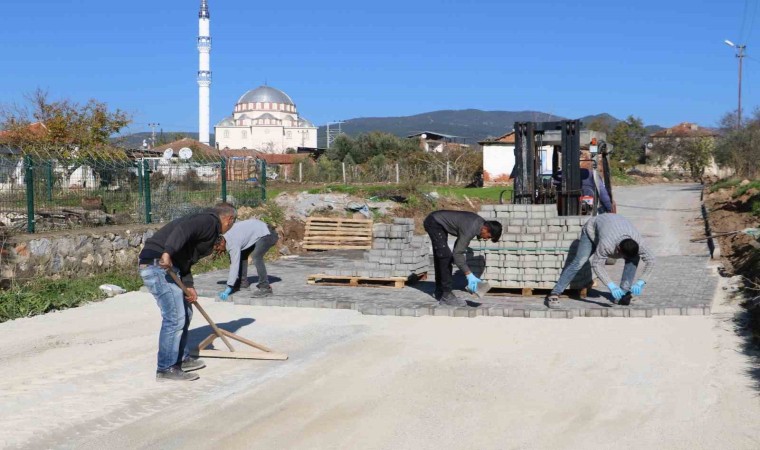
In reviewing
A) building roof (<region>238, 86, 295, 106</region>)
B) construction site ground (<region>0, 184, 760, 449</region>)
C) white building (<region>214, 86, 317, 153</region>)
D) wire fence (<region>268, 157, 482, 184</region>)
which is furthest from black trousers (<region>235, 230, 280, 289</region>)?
building roof (<region>238, 86, 295, 106</region>)

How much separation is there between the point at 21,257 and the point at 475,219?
760cm

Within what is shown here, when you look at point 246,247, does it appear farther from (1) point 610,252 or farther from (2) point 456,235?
(1) point 610,252

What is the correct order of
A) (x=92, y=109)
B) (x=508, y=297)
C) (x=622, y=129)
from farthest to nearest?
(x=622, y=129), (x=92, y=109), (x=508, y=297)

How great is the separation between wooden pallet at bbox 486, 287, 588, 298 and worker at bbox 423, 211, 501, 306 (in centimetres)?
114

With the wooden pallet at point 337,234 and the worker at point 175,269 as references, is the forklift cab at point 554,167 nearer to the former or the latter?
the wooden pallet at point 337,234

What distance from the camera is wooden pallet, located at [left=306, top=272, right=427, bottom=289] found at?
13344 millimetres

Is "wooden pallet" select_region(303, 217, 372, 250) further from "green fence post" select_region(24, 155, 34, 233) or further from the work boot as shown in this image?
the work boot

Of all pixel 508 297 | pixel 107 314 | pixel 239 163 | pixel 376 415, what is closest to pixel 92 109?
pixel 239 163

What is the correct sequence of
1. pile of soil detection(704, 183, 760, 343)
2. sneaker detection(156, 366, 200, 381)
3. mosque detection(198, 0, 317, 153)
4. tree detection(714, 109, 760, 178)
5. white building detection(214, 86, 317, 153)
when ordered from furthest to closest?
1. white building detection(214, 86, 317, 153)
2. mosque detection(198, 0, 317, 153)
3. tree detection(714, 109, 760, 178)
4. pile of soil detection(704, 183, 760, 343)
5. sneaker detection(156, 366, 200, 381)

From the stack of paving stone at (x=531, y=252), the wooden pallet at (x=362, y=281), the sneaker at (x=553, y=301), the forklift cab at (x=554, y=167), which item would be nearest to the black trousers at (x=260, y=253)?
the wooden pallet at (x=362, y=281)

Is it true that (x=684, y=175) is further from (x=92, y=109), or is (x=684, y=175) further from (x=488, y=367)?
(x=488, y=367)

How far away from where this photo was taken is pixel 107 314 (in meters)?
11.4

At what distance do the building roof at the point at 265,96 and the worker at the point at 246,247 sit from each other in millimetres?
116986

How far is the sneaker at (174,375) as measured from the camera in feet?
24.8
